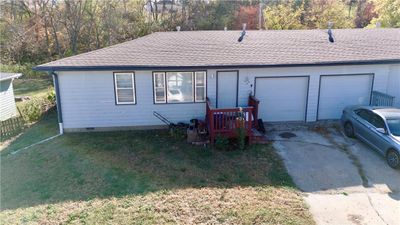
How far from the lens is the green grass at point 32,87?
22156mm

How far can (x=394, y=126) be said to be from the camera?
8984 millimetres

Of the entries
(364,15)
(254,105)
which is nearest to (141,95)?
(254,105)

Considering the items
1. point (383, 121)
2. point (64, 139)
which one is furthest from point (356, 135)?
point (64, 139)

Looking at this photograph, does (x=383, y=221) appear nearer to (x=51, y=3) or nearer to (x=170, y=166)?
(x=170, y=166)

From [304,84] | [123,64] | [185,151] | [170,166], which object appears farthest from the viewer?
[304,84]

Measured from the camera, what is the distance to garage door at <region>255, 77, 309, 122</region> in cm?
1193

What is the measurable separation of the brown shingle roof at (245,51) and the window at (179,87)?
636mm

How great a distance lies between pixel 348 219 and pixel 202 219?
318cm

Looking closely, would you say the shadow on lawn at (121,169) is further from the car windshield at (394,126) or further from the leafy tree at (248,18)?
the leafy tree at (248,18)

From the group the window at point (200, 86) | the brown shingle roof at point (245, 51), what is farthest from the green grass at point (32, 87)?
the window at point (200, 86)

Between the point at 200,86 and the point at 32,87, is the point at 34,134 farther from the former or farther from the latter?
the point at 32,87

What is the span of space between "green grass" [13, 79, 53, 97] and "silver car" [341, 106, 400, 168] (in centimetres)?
1988

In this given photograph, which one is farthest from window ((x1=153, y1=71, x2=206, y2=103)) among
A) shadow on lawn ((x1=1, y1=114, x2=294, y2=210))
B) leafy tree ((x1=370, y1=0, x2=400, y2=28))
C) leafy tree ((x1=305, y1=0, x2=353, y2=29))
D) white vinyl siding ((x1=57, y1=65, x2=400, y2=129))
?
leafy tree ((x1=305, y1=0, x2=353, y2=29))

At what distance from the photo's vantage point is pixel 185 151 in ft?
32.4
